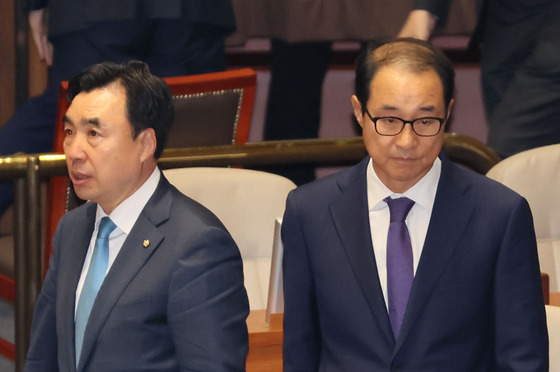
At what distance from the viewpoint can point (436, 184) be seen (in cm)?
230

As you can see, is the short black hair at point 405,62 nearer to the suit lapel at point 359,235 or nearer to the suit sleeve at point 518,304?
the suit lapel at point 359,235

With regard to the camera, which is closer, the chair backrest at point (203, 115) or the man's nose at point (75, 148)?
the man's nose at point (75, 148)

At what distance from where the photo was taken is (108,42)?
4.77 meters

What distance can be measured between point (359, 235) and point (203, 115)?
2.12 m

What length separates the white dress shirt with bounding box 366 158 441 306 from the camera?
2.27 m

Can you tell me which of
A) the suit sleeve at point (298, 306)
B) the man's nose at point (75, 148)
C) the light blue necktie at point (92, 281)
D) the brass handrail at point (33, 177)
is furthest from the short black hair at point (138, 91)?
the brass handrail at point (33, 177)

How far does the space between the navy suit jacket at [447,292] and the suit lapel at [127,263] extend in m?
0.33

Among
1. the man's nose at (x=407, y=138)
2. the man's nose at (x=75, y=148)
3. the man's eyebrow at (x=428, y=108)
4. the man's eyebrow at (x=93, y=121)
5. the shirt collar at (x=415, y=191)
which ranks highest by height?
the man's eyebrow at (x=428, y=108)

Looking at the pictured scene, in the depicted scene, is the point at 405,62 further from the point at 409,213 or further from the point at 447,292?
the point at 447,292

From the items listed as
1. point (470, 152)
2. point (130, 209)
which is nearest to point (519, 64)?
point (470, 152)

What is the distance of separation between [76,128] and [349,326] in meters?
0.73

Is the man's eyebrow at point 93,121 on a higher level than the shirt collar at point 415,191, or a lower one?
higher

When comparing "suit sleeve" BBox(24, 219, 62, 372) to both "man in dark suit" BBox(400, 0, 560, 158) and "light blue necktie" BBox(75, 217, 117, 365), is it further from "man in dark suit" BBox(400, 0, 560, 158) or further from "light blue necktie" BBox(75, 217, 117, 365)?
"man in dark suit" BBox(400, 0, 560, 158)

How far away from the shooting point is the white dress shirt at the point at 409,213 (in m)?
2.27
